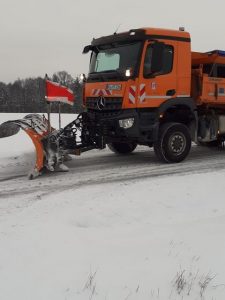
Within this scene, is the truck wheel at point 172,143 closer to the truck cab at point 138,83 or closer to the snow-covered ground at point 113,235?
the truck cab at point 138,83

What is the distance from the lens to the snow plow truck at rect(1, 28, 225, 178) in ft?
29.0

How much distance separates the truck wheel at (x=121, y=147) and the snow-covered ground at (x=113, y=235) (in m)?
2.51

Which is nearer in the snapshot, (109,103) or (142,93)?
(142,93)

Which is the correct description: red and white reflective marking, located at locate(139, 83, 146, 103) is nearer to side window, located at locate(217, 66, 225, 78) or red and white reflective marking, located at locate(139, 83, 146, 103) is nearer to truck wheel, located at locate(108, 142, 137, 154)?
truck wheel, located at locate(108, 142, 137, 154)

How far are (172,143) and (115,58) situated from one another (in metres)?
2.22

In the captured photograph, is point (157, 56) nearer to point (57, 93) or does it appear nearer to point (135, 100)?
point (135, 100)

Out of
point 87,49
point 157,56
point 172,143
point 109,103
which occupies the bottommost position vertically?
point 172,143

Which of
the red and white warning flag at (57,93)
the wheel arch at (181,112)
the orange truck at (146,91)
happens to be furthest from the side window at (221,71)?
the red and white warning flag at (57,93)

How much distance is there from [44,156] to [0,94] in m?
61.8

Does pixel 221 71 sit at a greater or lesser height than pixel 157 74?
greater

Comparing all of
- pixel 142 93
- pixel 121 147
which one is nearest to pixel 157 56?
pixel 142 93

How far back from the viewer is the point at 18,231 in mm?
5148

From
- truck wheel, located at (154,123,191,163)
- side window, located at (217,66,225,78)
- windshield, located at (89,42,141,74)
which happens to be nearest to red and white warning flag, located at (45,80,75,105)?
windshield, located at (89,42,141,74)

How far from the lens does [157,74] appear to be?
9.06 m
